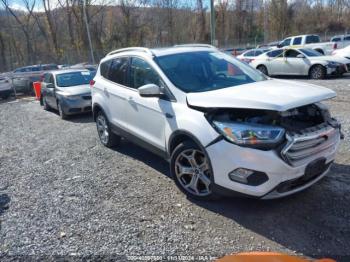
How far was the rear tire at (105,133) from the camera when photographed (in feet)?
19.4

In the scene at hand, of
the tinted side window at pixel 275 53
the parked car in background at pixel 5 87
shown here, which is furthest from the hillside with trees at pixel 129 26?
the tinted side window at pixel 275 53

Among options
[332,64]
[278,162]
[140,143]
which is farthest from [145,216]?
[332,64]

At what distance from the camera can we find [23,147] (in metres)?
7.14

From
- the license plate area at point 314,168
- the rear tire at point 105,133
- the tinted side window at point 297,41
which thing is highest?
the tinted side window at point 297,41

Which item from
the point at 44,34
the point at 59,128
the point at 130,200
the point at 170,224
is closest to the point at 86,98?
the point at 59,128

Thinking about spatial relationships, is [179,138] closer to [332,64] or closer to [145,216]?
[145,216]

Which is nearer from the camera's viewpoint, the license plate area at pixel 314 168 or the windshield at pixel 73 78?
the license plate area at pixel 314 168

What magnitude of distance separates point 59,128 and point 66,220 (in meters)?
5.52

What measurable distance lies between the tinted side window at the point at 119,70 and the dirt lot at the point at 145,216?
4.62ft

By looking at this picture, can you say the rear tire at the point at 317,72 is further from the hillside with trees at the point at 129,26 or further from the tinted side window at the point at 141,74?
the hillside with trees at the point at 129,26

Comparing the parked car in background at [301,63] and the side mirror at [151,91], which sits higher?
the side mirror at [151,91]

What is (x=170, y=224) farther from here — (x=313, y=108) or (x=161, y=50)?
(x=161, y=50)

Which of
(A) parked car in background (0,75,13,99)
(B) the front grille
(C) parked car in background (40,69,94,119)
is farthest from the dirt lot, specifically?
(A) parked car in background (0,75,13,99)

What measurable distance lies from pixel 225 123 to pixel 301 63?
39.0 feet
